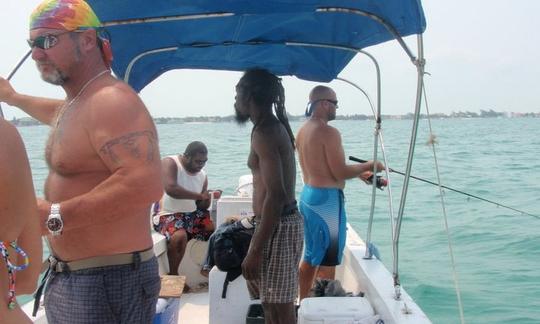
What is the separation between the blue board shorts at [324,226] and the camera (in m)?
3.63

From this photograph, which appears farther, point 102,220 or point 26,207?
point 102,220

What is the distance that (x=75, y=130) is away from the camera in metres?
1.71

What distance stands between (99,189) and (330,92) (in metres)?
2.49

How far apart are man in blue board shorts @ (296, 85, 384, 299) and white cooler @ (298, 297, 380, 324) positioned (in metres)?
0.86

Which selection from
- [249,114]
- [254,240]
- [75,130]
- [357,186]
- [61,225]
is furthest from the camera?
[357,186]

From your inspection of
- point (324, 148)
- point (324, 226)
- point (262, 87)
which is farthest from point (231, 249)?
point (324, 148)

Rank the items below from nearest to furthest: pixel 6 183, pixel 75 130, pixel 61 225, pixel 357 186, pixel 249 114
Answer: pixel 6 183 → pixel 61 225 → pixel 75 130 → pixel 249 114 → pixel 357 186

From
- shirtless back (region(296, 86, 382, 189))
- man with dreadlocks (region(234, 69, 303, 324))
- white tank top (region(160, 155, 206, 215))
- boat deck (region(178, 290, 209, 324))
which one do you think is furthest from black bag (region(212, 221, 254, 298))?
white tank top (region(160, 155, 206, 215))

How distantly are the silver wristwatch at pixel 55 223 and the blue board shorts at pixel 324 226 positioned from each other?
7.56 ft

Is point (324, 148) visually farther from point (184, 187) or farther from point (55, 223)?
point (55, 223)

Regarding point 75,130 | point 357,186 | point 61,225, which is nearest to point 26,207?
point 61,225

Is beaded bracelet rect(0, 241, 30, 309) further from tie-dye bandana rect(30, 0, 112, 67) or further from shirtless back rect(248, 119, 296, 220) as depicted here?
shirtless back rect(248, 119, 296, 220)

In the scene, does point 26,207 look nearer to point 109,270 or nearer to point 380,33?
point 109,270

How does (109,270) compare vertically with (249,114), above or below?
below
